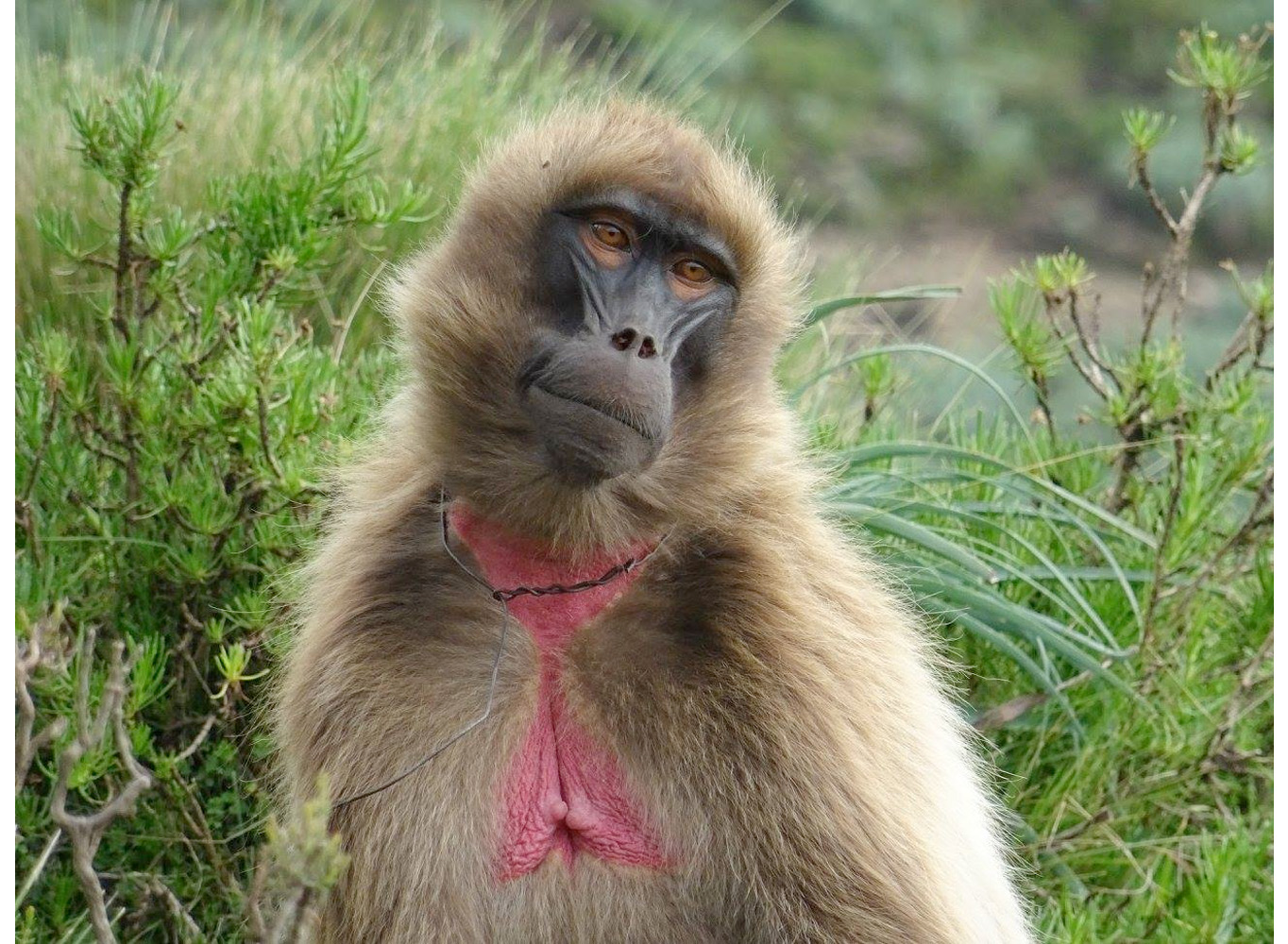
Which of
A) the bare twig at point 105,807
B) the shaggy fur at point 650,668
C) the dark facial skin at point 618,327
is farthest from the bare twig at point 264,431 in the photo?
the bare twig at point 105,807

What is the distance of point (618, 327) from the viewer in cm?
323

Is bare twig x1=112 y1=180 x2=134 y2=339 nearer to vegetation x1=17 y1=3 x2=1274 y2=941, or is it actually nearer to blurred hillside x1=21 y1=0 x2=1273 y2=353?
vegetation x1=17 y1=3 x2=1274 y2=941

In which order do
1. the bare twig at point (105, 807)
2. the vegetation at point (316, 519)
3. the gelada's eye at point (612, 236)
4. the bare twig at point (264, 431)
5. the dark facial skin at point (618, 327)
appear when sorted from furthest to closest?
the vegetation at point (316, 519) → the bare twig at point (264, 431) → the gelada's eye at point (612, 236) → the dark facial skin at point (618, 327) → the bare twig at point (105, 807)

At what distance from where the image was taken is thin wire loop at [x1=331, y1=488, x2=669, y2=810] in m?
3.27

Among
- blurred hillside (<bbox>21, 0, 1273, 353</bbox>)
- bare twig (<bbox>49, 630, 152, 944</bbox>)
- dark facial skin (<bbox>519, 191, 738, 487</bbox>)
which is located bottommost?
bare twig (<bbox>49, 630, 152, 944</bbox>)

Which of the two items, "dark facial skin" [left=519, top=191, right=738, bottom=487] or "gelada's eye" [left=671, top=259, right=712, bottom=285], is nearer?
"dark facial skin" [left=519, top=191, right=738, bottom=487]

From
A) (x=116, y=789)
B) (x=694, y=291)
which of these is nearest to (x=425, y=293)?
(x=694, y=291)

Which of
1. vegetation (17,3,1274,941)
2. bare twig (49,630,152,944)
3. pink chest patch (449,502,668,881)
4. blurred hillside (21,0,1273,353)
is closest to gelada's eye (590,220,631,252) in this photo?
pink chest patch (449,502,668,881)

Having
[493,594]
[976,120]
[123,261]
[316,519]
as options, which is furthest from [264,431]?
[976,120]

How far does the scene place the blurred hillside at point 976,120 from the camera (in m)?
12.6

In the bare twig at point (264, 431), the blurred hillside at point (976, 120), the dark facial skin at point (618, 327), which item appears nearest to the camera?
the dark facial skin at point (618, 327)

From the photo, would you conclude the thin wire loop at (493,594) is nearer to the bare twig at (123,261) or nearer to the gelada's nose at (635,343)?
the gelada's nose at (635,343)

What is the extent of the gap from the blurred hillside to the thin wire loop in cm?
853

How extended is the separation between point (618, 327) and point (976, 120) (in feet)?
35.3
